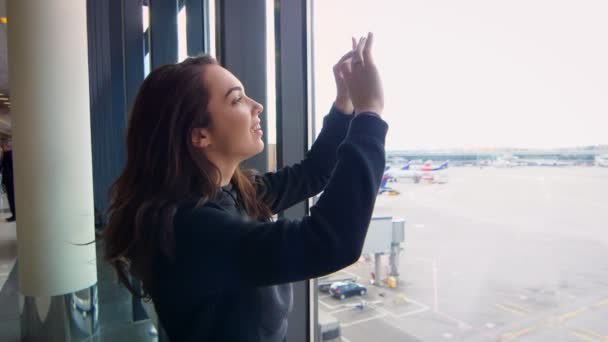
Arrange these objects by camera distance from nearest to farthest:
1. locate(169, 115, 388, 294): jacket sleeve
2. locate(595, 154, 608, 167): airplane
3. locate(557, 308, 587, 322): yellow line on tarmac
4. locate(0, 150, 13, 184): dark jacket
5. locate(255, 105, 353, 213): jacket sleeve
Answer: locate(169, 115, 388, 294): jacket sleeve → locate(595, 154, 608, 167): airplane → locate(557, 308, 587, 322): yellow line on tarmac → locate(255, 105, 353, 213): jacket sleeve → locate(0, 150, 13, 184): dark jacket

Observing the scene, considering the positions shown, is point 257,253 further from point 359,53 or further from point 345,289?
point 345,289

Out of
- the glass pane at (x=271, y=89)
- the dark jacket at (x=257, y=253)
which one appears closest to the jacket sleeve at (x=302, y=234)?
the dark jacket at (x=257, y=253)

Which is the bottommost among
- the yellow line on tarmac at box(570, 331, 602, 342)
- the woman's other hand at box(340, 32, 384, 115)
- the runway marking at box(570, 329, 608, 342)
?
the yellow line on tarmac at box(570, 331, 602, 342)

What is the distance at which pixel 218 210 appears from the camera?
0.77 meters

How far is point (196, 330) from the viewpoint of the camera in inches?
31.3

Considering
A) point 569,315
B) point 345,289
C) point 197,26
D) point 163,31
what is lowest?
point 345,289

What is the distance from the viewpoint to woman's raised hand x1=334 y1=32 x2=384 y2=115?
74 centimetres

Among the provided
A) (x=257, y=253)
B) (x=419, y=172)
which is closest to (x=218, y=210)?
(x=257, y=253)

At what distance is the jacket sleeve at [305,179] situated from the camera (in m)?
1.09

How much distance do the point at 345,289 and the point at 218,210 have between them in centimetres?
79

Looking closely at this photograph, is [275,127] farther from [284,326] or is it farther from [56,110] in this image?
[56,110]

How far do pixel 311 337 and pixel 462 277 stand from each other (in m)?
0.61

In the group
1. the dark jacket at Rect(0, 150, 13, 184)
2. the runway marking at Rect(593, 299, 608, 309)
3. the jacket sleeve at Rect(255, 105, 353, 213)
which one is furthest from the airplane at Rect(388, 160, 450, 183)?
the dark jacket at Rect(0, 150, 13, 184)

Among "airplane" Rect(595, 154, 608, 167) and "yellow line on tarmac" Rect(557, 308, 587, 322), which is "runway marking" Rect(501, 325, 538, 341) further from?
"airplane" Rect(595, 154, 608, 167)
